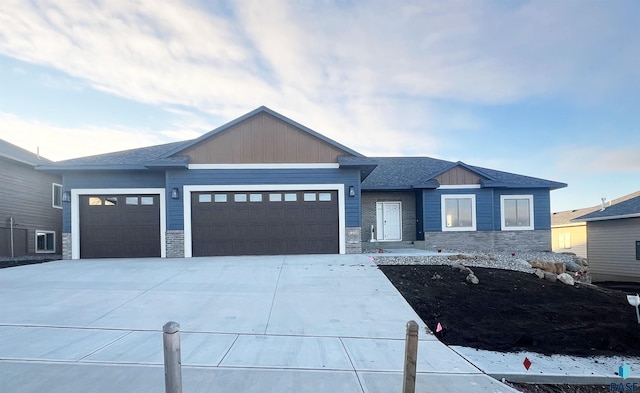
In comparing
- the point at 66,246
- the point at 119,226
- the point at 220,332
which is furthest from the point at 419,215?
the point at 66,246

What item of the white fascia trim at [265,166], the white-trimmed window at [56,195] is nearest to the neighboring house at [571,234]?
the white fascia trim at [265,166]

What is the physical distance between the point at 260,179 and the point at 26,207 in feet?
43.2

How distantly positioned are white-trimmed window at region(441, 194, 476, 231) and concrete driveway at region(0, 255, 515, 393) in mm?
8058

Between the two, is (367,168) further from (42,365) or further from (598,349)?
(42,365)

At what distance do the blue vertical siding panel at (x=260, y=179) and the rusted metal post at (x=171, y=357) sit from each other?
33.9 ft

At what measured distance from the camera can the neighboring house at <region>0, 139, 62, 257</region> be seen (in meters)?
16.8

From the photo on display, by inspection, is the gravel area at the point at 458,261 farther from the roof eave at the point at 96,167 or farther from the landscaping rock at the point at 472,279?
the roof eave at the point at 96,167

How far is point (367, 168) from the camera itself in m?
14.3

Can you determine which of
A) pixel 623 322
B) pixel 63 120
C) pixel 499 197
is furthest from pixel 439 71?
pixel 63 120

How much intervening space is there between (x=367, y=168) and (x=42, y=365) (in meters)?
11.5

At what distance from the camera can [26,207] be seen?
18.0 meters

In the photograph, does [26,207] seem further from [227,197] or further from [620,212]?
[620,212]

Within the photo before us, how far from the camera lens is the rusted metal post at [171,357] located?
3.21m

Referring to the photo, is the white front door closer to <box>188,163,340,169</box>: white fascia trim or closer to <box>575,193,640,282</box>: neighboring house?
<box>188,163,340,169</box>: white fascia trim
